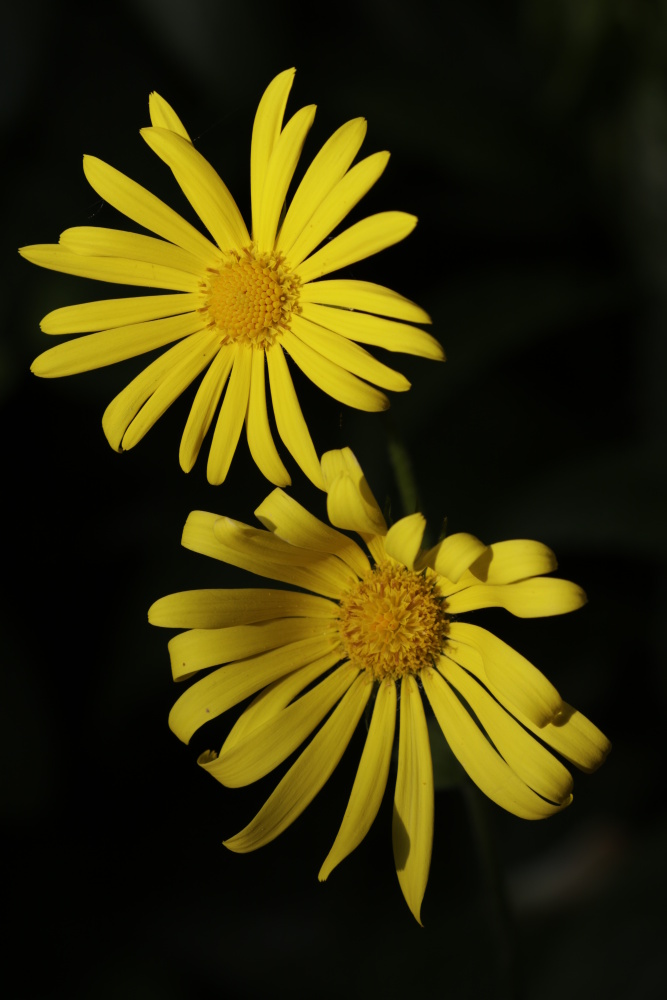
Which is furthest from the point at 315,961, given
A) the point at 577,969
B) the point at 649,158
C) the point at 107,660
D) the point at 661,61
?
the point at 661,61

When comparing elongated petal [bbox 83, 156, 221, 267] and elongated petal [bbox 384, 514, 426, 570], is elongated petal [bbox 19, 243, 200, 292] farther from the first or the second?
elongated petal [bbox 384, 514, 426, 570]

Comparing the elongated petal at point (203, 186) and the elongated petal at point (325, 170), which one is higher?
the elongated petal at point (203, 186)

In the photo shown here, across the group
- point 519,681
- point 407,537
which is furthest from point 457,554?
point 519,681

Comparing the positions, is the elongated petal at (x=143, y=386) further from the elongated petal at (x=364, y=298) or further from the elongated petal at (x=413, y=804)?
the elongated petal at (x=413, y=804)

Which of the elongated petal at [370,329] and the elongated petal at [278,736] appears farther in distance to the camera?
the elongated petal at [278,736]

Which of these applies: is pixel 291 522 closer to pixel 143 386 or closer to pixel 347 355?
pixel 347 355

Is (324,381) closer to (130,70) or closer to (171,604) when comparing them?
(171,604)

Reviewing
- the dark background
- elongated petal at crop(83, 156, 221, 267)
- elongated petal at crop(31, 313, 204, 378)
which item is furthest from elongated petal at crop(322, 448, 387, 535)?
the dark background

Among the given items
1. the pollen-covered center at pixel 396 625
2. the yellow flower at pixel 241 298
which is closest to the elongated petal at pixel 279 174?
the yellow flower at pixel 241 298
